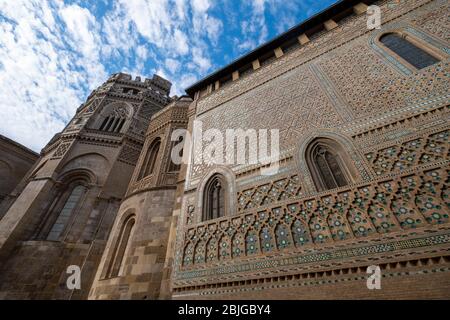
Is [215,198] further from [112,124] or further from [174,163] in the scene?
[112,124]

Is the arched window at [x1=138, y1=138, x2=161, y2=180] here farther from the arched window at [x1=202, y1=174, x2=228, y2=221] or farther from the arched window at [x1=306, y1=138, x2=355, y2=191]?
the arched window at [x1=306, y1=138, x2=355, y2=191]

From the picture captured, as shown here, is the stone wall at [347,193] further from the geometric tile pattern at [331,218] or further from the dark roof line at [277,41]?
the dark roof line at [277,41]

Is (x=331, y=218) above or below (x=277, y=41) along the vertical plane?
below

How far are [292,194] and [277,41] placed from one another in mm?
5819

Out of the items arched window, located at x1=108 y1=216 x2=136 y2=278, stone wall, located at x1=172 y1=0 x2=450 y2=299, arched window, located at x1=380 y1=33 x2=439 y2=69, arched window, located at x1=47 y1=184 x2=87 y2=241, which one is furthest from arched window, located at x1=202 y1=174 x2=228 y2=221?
arched window, located at x1=47 y1=184 x2=87 y2=241

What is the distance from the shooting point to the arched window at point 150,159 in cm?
763

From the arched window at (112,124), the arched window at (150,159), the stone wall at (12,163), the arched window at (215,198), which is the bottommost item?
the arched window at (215,198)

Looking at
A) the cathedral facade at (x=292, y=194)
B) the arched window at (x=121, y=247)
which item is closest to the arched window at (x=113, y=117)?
the cathedral facade at (x=292, y=194)

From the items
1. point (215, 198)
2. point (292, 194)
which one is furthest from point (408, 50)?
point (215, 198)

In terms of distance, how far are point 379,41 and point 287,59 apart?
2286 mm

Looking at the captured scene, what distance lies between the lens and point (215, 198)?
4867 millimetres

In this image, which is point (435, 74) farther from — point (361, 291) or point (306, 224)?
point (361, 291)

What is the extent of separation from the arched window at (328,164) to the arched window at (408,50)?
2375mm

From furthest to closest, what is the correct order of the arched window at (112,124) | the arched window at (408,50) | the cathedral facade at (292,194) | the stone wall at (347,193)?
the arched window at (112,124), the arched window at (408,50), the cathedral facade at (292,194), the stone wall at (347,193)
